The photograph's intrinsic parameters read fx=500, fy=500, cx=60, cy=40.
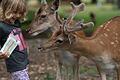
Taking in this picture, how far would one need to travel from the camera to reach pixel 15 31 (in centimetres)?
631

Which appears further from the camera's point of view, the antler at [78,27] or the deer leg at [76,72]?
the deer leg at [76,72]

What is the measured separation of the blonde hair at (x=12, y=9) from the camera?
6.23 m

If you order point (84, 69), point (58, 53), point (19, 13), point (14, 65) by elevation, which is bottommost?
point (84, 69)

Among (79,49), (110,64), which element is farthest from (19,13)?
(110,64)

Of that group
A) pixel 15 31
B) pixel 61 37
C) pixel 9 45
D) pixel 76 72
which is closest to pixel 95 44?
pixel 61 37

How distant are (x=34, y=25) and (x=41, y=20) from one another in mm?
153

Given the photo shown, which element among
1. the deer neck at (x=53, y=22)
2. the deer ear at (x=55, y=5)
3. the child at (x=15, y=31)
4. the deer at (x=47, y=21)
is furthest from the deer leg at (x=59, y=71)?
the child at (x=15, y=31)

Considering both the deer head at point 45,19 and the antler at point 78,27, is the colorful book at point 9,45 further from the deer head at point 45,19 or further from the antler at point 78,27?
the deer head at point 45,19

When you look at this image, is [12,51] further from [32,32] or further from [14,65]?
[32,32]

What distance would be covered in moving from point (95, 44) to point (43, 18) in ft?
5.28

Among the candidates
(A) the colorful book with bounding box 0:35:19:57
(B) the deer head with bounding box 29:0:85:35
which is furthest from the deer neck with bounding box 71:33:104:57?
(A) the colorful book with bounding box 0:35:19:57

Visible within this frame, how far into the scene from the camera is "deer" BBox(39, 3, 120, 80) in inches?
279

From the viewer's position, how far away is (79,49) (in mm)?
7391

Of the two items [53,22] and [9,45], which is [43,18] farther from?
[9,45]
